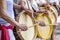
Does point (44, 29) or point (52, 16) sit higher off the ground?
point (52, 16)

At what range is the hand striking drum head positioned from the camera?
2.34 metres

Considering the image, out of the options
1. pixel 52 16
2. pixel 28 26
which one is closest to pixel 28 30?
pixel 28 26

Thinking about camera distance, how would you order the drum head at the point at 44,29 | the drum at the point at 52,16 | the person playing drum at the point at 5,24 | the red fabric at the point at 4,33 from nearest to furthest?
the person playing drum at the point at 5,24 → the red fabric at the point at 4,33 → the drum head at the point at 44,29 → the drum at the point at 52,16

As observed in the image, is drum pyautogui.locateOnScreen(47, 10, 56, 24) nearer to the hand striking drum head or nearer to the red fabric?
the hand striking drum head

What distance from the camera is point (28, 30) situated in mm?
2572

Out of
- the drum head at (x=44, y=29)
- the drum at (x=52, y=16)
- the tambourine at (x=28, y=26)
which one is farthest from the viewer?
the drum at (x=52, y=16)

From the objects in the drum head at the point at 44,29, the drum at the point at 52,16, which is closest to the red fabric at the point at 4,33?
the drum head at the point at 44,29

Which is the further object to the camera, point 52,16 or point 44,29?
point 52,16

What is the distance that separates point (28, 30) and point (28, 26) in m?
0.11

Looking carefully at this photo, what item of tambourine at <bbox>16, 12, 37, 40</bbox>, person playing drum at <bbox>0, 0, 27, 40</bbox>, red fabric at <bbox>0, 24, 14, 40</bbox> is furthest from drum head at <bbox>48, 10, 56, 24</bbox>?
red fabric at <bbox>0, 24, 14, 40</bbox>

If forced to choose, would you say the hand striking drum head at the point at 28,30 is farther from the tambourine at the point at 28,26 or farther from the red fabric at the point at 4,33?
the red fabric at the point at 4,33

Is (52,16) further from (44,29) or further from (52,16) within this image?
(44,29)

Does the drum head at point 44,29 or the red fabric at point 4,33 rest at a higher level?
the red fabric at point 4,33

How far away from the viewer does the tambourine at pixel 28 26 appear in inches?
91.3
